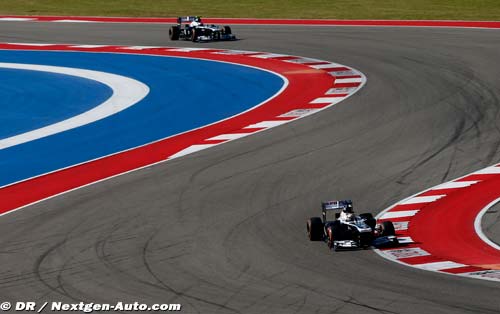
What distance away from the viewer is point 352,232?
1552 cm

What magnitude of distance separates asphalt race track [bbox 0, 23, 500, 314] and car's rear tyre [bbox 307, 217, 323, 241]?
0.66ft

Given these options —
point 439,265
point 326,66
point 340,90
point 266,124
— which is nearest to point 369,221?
point 439,265

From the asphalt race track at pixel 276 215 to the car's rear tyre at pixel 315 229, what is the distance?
0.20 metres

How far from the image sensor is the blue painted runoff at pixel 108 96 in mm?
23547

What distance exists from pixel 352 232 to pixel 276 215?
227 centimetres

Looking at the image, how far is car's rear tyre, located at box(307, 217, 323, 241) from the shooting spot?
15.9m

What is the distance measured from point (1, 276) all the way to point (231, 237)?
3.51 m

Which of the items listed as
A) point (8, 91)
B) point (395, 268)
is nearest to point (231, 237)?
point (395, 268)

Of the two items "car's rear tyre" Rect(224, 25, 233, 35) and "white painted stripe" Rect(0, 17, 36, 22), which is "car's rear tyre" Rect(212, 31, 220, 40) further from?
"white painted stripe" Rect(0, 17, 36, 22)

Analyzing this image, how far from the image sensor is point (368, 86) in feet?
94.4

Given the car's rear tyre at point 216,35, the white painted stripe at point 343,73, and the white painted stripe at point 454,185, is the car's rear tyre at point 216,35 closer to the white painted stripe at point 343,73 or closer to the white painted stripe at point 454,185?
the white painted stripe at point 343,73

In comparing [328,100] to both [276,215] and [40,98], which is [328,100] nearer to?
[40,98]

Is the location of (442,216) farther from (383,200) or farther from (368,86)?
(368,86)

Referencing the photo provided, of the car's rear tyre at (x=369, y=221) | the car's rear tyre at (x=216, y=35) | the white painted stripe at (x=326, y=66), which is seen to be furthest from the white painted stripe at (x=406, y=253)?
the car's rear tyre at (x=216, y=35)
